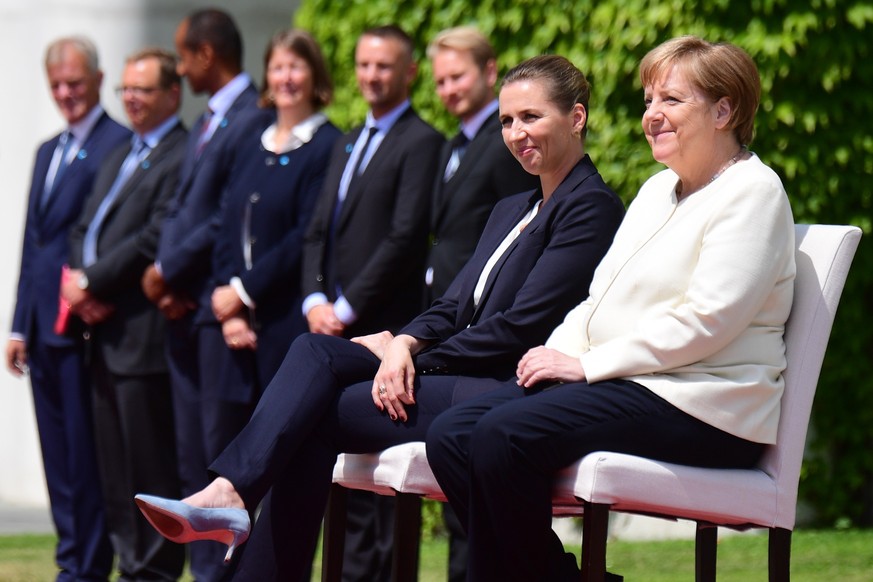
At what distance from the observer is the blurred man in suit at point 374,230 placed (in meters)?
5.72

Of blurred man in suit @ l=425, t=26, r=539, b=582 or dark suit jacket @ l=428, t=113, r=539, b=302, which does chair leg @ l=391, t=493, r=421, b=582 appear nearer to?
blurred man in suit @ l=425, t=26, r=539, b=582

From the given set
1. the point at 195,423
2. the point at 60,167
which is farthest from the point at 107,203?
the point at 195,423

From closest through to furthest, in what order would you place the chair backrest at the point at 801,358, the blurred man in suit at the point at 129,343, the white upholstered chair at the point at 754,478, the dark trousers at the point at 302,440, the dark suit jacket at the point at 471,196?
the white upholstered chair at the point at 754,478, the chair backrest at the point at 801,358, the dark trousers at the point at 302,440, the dark suit jacket at the point at 471,196, the blurred man in suit at the point at 129,343

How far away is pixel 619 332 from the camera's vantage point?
13.3 feet

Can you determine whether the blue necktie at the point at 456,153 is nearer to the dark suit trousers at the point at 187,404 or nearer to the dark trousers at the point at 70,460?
the dark suit trousers at the point at 187,404

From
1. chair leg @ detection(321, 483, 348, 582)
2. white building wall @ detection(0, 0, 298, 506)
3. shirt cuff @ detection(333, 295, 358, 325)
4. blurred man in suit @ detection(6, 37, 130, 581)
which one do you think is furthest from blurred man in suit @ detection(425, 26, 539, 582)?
white building wall @ detection(0, 0, 298, 506)

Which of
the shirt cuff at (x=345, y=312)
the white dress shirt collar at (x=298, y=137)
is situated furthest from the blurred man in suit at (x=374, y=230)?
the white dress shirt collar at (x=298, y=137)

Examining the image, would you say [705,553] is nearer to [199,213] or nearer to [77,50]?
[199,213]

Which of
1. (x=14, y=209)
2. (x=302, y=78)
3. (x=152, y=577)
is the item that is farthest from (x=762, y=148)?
(x=14, y=209)

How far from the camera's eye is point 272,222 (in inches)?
241

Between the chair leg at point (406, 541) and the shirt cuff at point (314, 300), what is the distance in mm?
1529

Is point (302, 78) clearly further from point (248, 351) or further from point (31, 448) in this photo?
point (31, 448)

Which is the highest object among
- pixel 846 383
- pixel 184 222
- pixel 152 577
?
pixel 184 222

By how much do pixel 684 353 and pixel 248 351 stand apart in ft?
8.75
